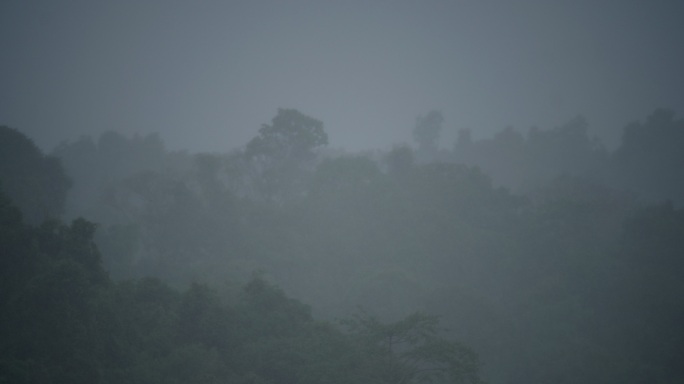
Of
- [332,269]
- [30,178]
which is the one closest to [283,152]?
[332,269]

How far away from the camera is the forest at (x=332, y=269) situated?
13.9 meters

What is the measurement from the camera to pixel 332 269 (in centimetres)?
3391

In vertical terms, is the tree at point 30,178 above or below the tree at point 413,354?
above

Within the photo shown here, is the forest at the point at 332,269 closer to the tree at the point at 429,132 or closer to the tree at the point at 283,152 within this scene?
the tree at the point at 283,152

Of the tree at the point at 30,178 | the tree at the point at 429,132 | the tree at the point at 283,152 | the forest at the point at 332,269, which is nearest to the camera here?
the forest at the point at 332,269

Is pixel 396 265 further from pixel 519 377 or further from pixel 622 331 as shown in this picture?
pixel 622 331

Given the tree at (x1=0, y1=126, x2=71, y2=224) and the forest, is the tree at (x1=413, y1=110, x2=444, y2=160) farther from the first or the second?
the tree at (x1=0, y1=126, x2=71, y2=224)

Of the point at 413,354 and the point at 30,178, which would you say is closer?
the point at 413,354

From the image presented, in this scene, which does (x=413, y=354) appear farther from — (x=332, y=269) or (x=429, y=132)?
(x=429, y=132)

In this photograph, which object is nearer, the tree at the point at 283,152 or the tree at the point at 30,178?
the tree at the point at 30,178

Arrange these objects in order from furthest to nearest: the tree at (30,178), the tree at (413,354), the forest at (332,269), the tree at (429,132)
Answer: the tree at (429,132) < the tree at (30,178) < the forest at (332,269) < the tree at (413,354)

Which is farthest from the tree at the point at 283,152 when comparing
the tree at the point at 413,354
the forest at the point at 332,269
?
the tree at the point at 413,354

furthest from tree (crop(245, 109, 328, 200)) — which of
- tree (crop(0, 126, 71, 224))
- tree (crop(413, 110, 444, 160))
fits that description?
tree (crop(413, 110, 444, 160))

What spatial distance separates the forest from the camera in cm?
1393
